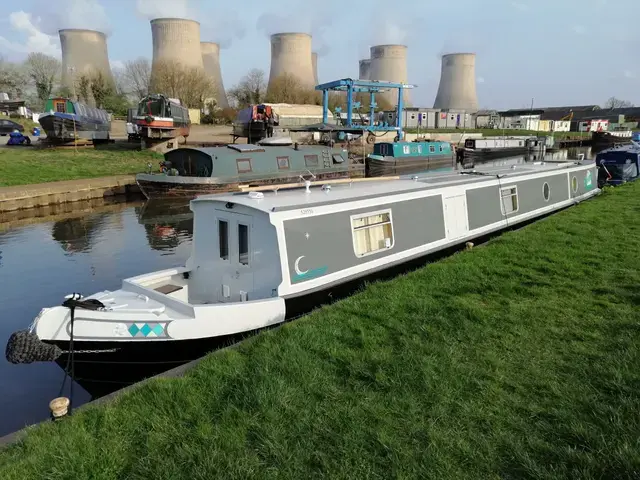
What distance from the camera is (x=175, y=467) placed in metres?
3.25

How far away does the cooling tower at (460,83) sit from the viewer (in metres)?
80.4

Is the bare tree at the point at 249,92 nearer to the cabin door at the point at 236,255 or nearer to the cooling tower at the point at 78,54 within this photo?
the cooling tower at the point at 78,54

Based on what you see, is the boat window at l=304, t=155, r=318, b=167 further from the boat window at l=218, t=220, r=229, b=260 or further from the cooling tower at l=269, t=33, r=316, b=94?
the cooling tower at l=269, t=33, r=316, b=94

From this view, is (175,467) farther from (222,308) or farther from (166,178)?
(166,178)

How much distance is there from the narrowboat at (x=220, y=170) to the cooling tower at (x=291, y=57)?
152 feet

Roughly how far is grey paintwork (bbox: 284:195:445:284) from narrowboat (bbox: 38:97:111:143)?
26.0 meters

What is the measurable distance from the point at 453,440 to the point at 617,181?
19.5 metres

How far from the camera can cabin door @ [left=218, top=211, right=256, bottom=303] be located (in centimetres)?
663

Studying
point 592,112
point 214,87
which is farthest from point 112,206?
point 592,112

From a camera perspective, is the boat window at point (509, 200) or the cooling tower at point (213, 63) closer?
the boat window at point (509, 200)

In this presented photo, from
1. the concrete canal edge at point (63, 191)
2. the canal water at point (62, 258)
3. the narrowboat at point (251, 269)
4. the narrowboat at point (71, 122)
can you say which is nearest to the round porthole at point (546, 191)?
the narrowboat at point (251, 269)

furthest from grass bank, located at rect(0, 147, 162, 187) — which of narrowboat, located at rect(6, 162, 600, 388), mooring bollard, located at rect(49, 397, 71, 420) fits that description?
mooring bollard, located at rect(49, 397, 71, 420)

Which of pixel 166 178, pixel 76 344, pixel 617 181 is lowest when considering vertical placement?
pixel 76 344

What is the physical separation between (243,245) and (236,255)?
0.62 ft
